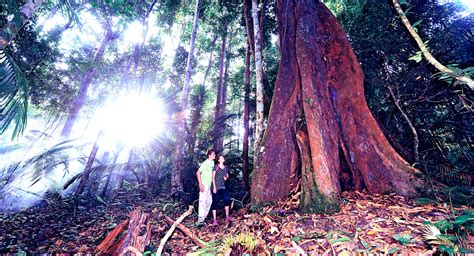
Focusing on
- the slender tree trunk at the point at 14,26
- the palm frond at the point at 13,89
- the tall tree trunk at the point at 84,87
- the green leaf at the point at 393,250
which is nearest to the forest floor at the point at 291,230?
the green leaf at the point at 393,250

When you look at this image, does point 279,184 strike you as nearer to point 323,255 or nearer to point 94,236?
point 323,255

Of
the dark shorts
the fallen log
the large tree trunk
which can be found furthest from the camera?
the dark shorts

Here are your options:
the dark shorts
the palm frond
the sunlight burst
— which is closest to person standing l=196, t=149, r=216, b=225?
the dark shorts

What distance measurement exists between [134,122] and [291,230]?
27.1ft

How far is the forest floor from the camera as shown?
259cm

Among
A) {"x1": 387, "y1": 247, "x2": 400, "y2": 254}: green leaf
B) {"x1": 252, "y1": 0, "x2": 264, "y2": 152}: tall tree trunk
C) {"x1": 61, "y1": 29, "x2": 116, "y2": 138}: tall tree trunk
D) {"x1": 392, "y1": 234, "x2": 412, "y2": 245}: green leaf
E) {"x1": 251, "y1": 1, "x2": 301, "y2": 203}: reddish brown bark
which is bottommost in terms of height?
{"x1": 387, "y1": 247, "x2": 400, "y2": 254}: green leaf

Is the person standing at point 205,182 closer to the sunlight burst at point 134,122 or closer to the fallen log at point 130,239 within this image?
the fallen log at point 130,239

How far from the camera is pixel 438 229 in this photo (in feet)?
7.84

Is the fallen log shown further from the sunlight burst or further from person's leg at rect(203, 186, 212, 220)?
the sunlight burst

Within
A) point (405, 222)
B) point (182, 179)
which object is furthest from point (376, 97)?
point (182, 179)

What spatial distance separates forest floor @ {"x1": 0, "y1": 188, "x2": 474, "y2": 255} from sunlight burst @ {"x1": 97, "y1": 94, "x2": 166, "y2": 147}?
3.88m

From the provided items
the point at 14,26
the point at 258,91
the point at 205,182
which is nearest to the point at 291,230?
the point at 205,182

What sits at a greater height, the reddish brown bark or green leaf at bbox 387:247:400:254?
the reddish brown bark

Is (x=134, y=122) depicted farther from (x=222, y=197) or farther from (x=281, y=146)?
(x=281, y=146)
